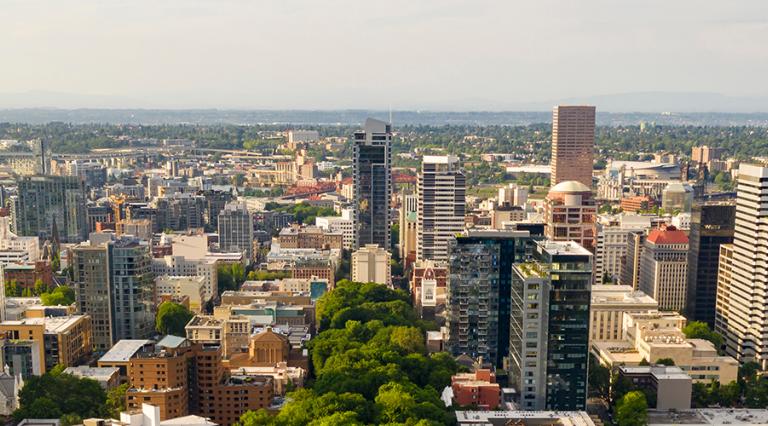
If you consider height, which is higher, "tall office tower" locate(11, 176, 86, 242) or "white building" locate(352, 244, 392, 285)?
"tall office tower" locate(11, 176, 86, 242)

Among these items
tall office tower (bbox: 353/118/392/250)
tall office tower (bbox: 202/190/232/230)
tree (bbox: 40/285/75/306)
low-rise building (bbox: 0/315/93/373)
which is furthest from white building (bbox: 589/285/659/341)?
tall office tower (bbox: 202/190/232/230)

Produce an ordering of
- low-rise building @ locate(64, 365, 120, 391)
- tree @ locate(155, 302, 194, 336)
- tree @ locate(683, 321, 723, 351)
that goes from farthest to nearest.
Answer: tree @ locate(155, 302, 194, 336) → tree @ locate(683, 321, 723, 351) → low-rise building @ locate(64, 365, 120, 391)

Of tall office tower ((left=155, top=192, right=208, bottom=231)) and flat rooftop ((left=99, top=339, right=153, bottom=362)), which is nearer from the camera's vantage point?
flat rooftop ((left=99, top=339, right=153, bottom=362))

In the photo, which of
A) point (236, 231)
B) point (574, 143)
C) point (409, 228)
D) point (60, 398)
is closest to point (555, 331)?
point (60, 398)

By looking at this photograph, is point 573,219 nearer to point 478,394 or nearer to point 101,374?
point 478,394

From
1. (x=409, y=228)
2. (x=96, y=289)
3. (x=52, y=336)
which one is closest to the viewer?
(x=52, y=336)

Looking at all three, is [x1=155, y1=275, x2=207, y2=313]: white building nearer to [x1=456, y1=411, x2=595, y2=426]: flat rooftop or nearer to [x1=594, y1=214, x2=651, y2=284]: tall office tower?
[x1=456, y1=411, x2=595, y2=426]: flat rooftop
